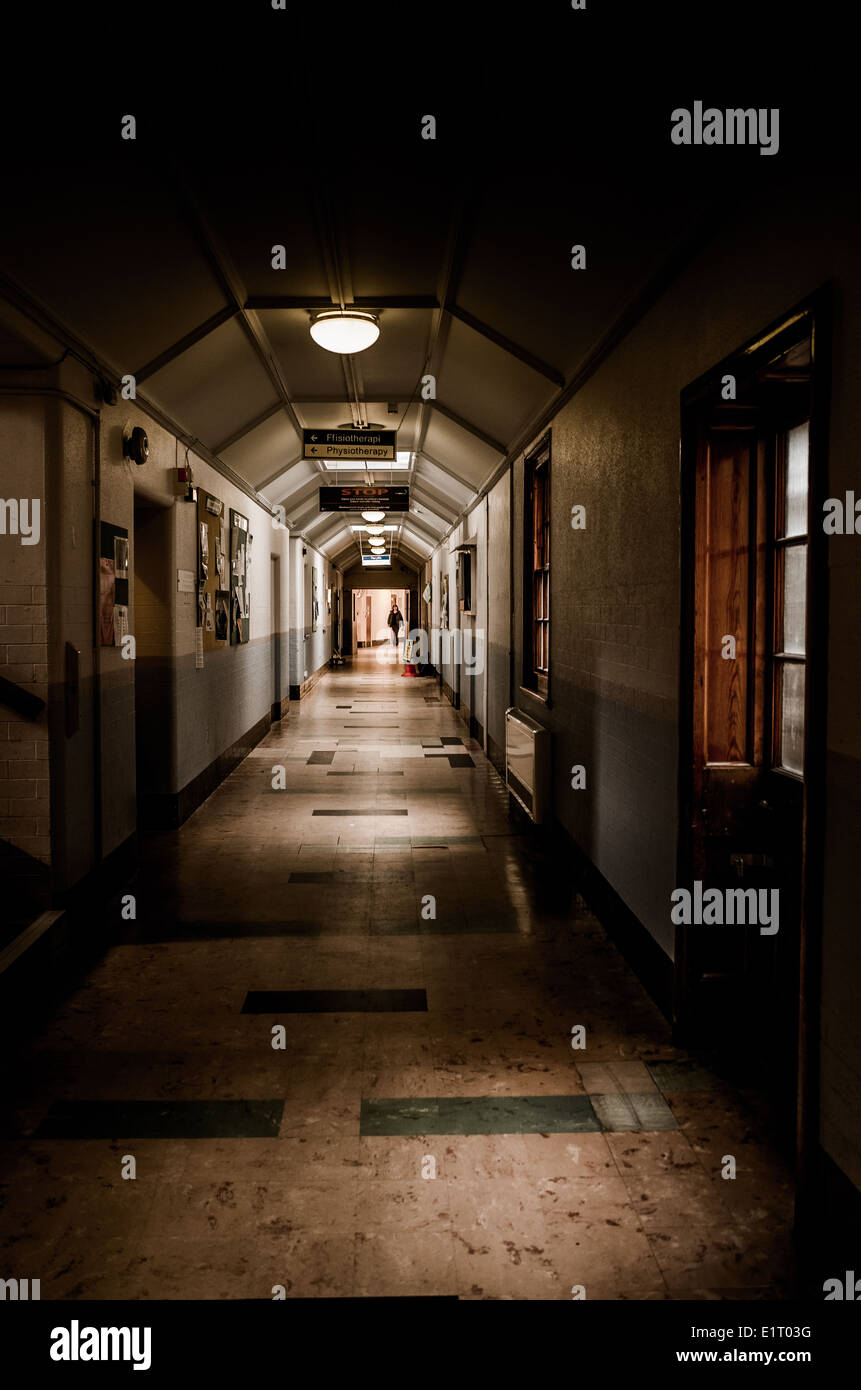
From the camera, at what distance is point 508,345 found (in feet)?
17.5

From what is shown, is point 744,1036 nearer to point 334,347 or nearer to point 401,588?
point 334,347

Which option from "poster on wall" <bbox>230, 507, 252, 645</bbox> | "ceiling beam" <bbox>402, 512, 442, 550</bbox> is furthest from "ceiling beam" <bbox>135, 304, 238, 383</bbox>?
"ceiling beam" <bbox>402, 512, 442, 550</bbox>

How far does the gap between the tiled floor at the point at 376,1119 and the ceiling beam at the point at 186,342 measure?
9.60ft

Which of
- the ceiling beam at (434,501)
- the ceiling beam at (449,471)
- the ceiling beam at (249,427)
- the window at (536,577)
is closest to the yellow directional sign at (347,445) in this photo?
the ceiling beam at (249,427)

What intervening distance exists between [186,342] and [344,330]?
90cm

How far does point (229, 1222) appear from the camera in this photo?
2332mm

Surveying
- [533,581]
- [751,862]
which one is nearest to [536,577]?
[533,581]

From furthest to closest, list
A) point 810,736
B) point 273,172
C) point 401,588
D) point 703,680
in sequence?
point 401,588 < point 273,172 < point 703,680 < point 810,736

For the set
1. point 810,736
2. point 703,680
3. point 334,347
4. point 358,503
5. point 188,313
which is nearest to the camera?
point 810,736

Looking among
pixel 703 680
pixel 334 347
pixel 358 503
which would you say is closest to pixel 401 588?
pixel 358 503

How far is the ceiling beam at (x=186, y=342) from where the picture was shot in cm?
508

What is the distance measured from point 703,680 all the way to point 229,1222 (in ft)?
7.42

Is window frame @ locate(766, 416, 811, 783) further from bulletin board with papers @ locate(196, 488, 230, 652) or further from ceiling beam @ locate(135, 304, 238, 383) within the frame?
bulletin board with papers @ locate(196, 488, 230, 652)

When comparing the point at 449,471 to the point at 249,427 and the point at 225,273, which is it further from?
the point at 225,273
